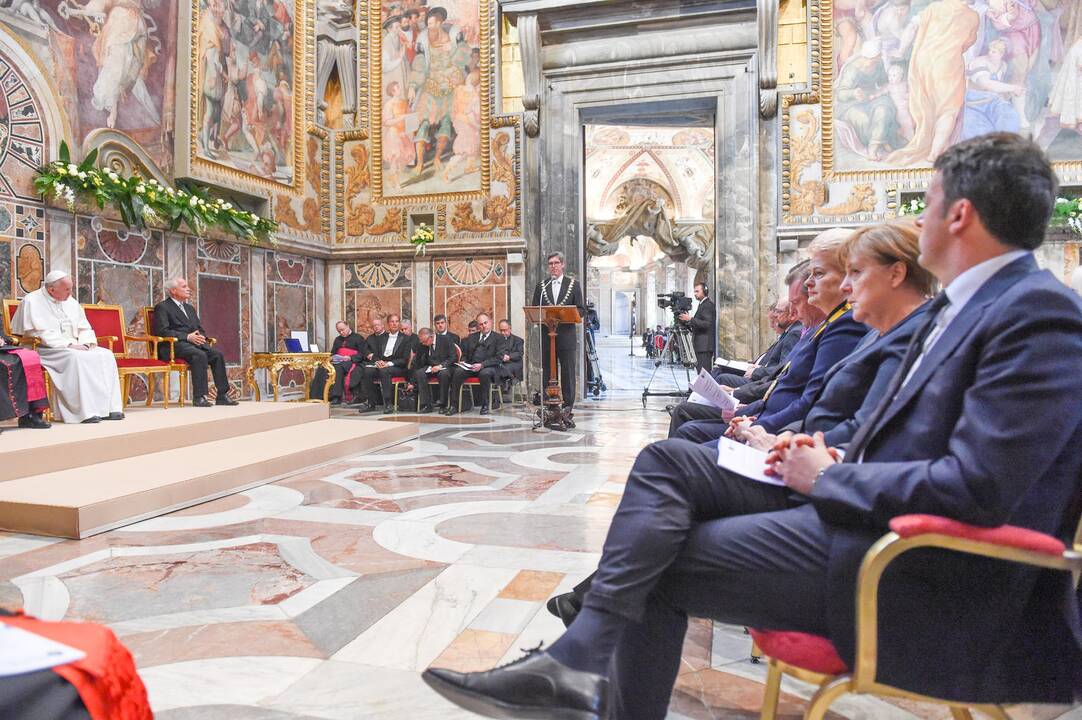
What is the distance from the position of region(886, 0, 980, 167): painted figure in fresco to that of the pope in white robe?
9.93m

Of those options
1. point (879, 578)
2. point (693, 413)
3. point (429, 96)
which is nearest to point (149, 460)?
point (693, 413)

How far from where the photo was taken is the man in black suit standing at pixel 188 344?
7.66 meters

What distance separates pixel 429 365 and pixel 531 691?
8.92 meters

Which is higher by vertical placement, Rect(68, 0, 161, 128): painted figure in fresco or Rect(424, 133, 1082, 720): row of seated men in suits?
Rect(68, 0, 161, 128): painted figure in fresco

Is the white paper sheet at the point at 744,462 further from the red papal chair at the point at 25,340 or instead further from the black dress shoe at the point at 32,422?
the red papal chair at the point at 25,340

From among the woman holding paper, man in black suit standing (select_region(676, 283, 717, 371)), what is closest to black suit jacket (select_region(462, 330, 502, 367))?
man in black suit standing (select_region(676, 283, 717, 371))

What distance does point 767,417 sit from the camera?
2.70 metres

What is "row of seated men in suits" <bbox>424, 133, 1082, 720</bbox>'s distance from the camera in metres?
1.16

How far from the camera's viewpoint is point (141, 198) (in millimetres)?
7965

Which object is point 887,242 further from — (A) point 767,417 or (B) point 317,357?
(B) point 317,357

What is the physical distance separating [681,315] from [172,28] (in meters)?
7.33

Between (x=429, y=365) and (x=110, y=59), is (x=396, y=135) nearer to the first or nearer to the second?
(x=429, y=365)

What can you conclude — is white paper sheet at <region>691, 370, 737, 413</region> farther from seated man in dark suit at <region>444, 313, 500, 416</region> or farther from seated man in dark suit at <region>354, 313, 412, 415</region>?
seated man in dark suit at <region>354, 313, 412, 415</region>

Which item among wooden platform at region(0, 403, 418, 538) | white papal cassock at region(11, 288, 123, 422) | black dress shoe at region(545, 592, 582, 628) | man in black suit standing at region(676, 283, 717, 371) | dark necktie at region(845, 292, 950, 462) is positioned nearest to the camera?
dark necktie at region(845, 292, 950, 462)
